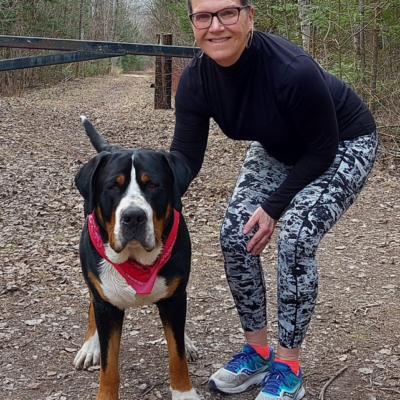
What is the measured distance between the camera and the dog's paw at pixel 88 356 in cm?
320

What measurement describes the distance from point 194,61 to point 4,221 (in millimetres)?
3797

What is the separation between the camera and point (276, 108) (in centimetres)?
262

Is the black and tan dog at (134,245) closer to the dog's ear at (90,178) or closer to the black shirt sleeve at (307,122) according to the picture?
the dog's ear at (90,178)

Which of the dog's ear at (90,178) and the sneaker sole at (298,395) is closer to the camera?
the dog's ear at (90,178)

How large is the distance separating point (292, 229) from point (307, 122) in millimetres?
504

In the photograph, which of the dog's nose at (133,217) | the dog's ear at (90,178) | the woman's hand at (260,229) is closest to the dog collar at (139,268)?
the dog's ear at (90,178)

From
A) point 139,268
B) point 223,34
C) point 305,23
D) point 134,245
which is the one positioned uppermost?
point 305,23

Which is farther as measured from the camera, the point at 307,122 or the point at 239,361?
the point at 239,361

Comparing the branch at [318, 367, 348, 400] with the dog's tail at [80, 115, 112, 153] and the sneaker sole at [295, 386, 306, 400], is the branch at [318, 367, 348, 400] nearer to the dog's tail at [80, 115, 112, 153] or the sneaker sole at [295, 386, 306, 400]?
the sneaker sole at [295, 386, 306, 400]

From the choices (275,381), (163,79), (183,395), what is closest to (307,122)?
(275,381)

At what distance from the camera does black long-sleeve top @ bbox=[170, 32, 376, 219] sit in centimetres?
251

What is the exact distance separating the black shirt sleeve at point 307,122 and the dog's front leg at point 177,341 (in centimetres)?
65

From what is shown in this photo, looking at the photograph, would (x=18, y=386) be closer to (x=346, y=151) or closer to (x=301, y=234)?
(x=301, y=234)

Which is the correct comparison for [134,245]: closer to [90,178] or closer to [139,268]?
[139,268]
